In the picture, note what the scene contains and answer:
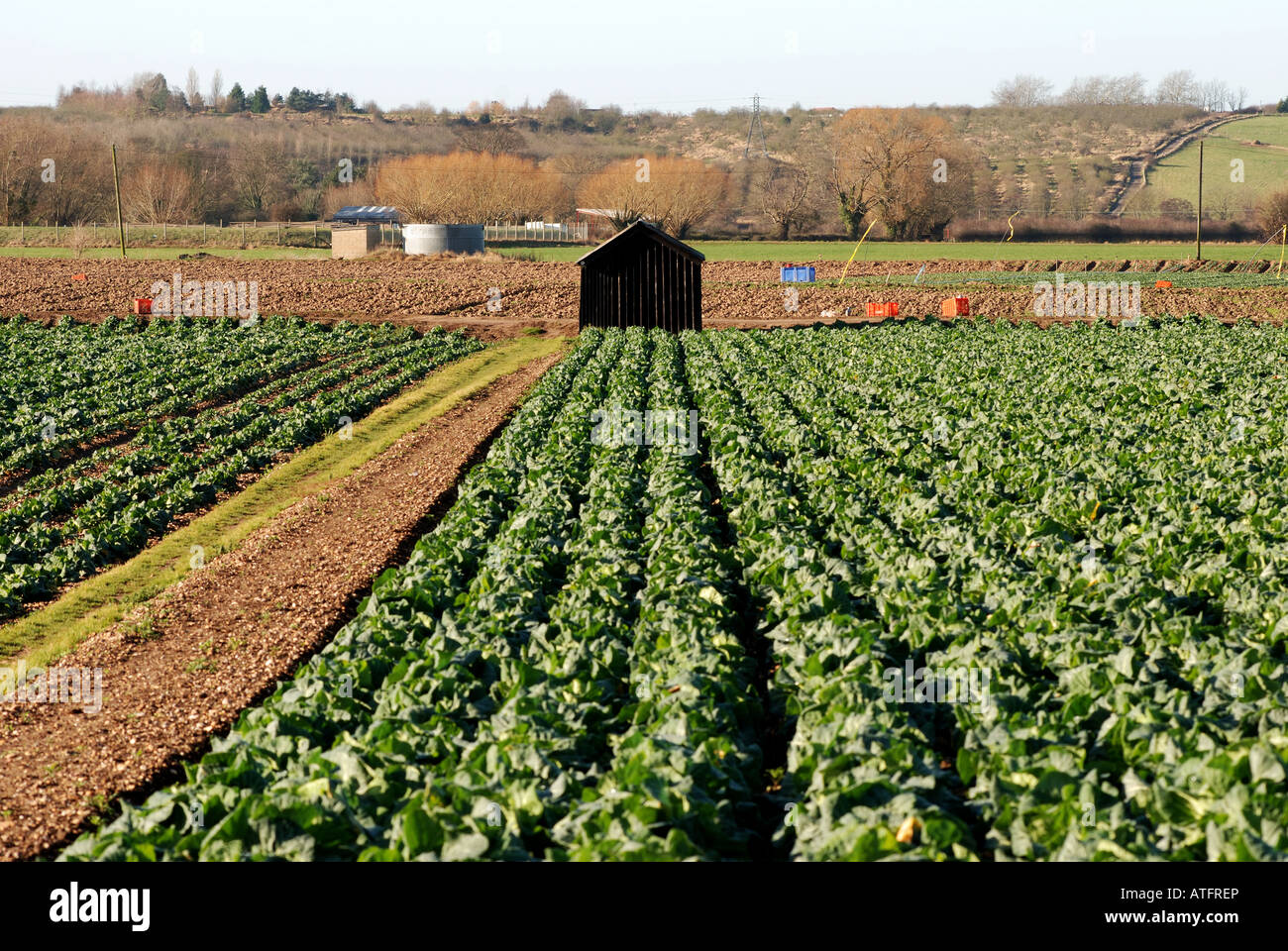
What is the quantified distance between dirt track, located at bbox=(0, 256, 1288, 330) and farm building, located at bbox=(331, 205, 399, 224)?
39788mm

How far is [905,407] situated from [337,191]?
112 metres

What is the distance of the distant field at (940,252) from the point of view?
69.0m

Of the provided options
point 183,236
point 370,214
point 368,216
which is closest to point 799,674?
point 183,236

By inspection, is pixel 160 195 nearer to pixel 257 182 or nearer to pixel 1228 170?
pixel 257 182

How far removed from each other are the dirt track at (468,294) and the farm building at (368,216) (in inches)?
1566

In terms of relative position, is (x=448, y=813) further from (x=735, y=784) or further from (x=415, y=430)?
(x=415, y=430)

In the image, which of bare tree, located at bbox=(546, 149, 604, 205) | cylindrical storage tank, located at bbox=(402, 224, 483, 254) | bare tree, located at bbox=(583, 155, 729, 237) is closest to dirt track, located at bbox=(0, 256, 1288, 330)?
cylindrical storage tank, located at bbox=(402, 224, 483, 254)

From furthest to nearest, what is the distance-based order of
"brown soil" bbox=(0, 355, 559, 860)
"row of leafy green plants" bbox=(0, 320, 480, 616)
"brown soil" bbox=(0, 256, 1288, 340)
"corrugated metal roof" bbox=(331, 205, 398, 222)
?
"corrugated metal roof" bbox=(331, 205, 398, 222) < "brown soil" bbox=(0, 256, 1288, 340) < "row of leafy green plants" bbox=(0, 320, 480, 616) < "brown soil" bbox=(0, 355, 559, 860)

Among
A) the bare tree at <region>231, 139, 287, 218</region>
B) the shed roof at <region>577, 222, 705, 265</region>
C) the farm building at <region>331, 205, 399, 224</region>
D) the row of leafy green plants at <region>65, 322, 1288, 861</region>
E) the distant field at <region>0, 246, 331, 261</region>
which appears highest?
the bare tree at <region>231, 139, 287, 218</region>

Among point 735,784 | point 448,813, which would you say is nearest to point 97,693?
point 448,813

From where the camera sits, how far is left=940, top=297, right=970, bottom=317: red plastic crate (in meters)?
40.6

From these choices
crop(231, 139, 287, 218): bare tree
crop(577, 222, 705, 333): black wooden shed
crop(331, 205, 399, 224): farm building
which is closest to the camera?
crop(577, 222, 705, 333): black wooden shed

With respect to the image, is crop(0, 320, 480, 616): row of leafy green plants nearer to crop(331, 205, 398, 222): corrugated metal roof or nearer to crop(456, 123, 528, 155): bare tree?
crop(331, 205, 398, 222): corrugated metal roof

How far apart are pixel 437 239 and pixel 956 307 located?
1471 inches
